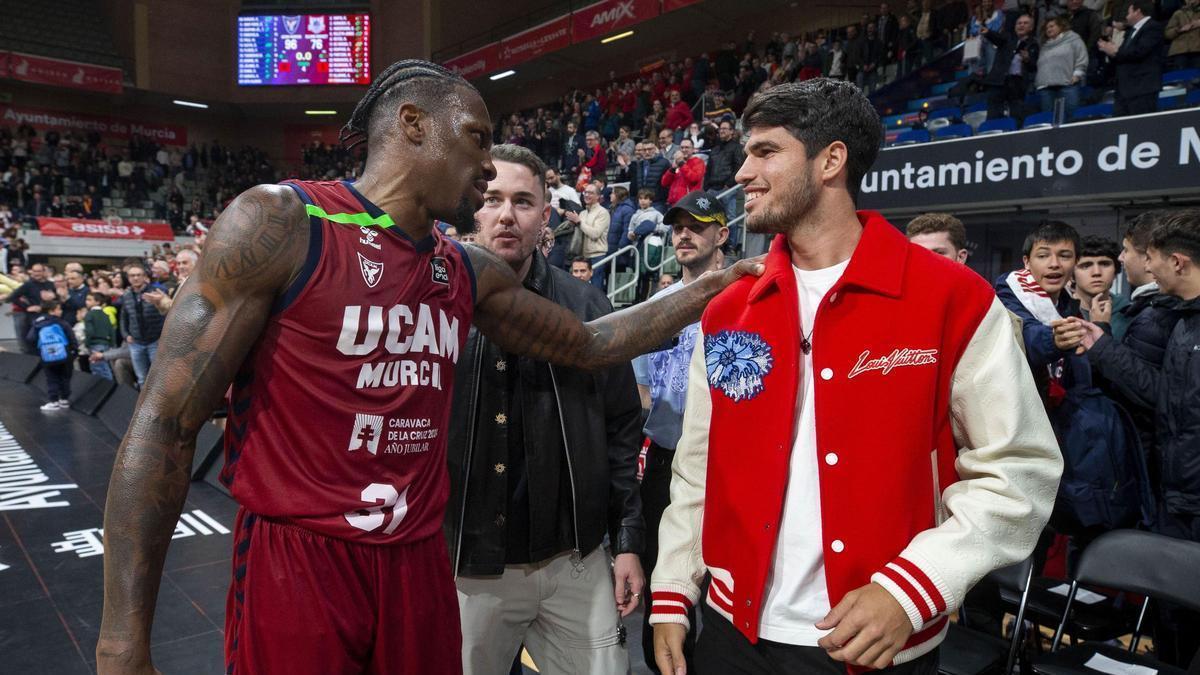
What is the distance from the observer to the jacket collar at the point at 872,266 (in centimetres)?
137

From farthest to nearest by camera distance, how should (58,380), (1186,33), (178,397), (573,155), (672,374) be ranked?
(573,155), (58,380), (1186,33), (672,374), (178,397)

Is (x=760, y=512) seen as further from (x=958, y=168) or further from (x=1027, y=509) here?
(x=958, y=168)

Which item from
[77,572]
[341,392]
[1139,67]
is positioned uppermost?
[1139,67]

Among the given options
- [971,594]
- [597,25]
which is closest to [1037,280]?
[971,594]

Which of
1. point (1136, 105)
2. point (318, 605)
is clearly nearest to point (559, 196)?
point (1136, 105)

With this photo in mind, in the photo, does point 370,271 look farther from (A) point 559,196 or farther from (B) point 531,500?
(A) point 559,196

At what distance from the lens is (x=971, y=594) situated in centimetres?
331

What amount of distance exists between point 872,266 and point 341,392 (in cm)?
101

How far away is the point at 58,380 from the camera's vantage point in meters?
9.84

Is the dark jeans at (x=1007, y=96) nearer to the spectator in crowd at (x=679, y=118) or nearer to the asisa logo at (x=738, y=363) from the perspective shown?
the spectator in crowd at (x=679, y=118)

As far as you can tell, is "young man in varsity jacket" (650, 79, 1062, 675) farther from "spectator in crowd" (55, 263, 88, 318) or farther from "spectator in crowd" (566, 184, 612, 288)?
"spectator in crowd" (55, 263, 88, 318)

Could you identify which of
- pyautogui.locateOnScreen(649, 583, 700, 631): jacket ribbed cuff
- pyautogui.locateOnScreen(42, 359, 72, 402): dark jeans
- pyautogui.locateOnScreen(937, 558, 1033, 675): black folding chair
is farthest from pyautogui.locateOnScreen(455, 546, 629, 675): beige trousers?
pyautogui.locateOnScreen(42, 359, 72, 402): dark jeans

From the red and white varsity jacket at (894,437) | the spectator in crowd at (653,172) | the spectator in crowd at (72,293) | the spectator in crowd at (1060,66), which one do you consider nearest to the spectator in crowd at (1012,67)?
the spectator in crowd at (1060,66)

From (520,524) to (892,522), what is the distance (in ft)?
3.41
